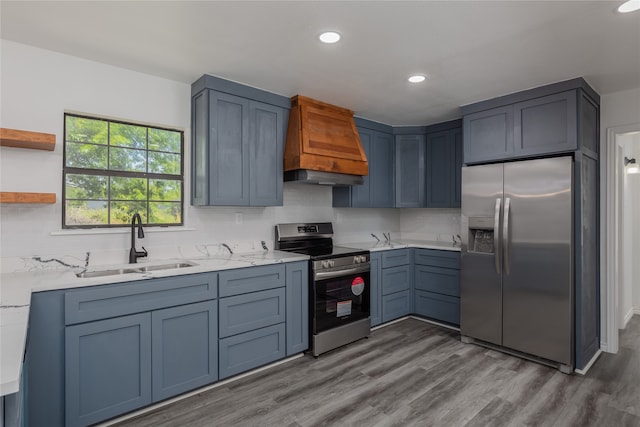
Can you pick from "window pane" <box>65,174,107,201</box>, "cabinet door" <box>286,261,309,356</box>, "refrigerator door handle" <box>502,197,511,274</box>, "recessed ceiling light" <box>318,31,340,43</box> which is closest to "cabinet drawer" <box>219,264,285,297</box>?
"cabinet door" <box>286,261,309,356</box>

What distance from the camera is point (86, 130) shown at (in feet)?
8.91

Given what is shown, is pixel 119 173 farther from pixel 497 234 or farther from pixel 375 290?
pixel 497 234

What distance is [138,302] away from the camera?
2.29 metres

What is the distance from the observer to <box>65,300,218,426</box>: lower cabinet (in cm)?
209

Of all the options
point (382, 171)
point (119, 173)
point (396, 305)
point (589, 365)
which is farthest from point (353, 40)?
point (589, 365)

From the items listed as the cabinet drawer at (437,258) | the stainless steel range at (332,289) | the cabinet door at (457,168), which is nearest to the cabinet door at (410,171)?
the cabinet door at (457,168)

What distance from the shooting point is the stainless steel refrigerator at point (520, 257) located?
2943 millimetres

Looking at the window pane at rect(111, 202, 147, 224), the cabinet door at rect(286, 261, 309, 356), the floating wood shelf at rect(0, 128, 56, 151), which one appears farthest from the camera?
the cabinet door at rect(286, 261, 309, 356)

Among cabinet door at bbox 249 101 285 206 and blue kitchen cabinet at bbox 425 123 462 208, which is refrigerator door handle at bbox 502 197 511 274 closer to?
blue kitchen cabinet at bbox 425 123 462 208

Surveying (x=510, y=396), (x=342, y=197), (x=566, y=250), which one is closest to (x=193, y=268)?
(x=342, y=197)

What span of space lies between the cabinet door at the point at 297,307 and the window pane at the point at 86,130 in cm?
184

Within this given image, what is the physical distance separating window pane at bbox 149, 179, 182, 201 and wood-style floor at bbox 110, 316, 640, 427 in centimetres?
164

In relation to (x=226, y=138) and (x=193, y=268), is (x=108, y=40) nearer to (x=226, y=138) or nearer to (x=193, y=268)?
(x=226, y=138)

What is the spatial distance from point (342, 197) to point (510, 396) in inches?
99.5
